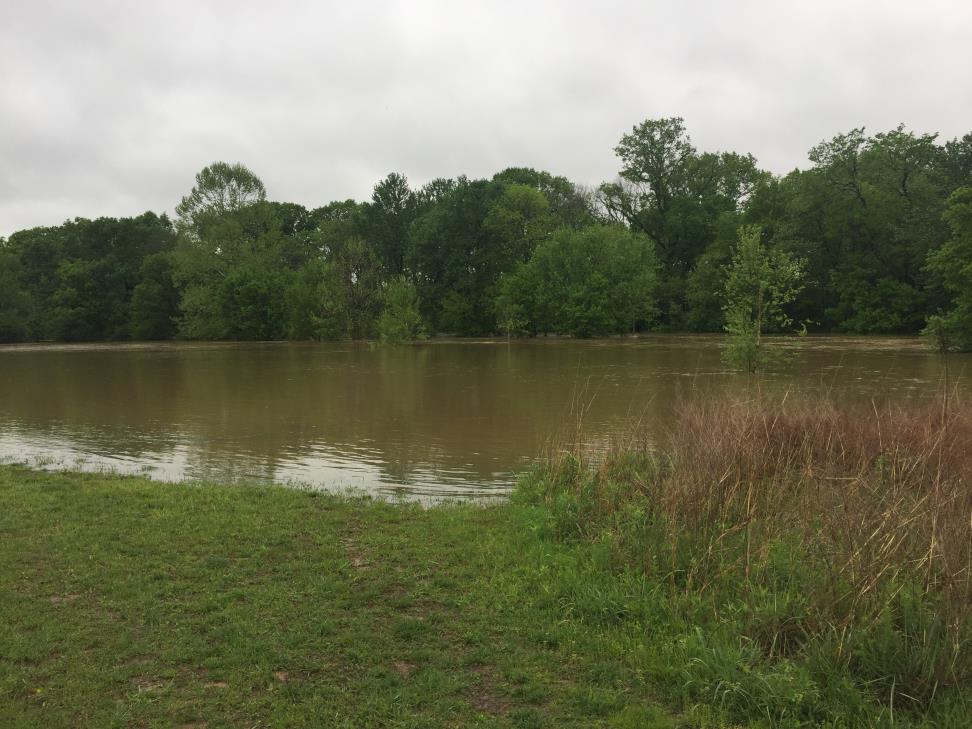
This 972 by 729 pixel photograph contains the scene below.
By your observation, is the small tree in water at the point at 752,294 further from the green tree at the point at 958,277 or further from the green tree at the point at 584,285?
the green tree at the point at 584,285

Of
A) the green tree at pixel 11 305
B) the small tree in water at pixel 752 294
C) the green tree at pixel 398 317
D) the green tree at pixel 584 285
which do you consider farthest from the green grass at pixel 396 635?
the green tree at pixel 11 305

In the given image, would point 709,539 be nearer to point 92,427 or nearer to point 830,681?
point 830,681

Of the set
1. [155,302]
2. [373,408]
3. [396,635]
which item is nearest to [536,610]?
[396,635]

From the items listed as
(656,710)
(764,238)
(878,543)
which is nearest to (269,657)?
(656,710)

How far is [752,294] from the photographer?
27.1 metres

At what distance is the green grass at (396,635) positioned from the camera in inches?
173

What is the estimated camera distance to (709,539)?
6555 millimetres

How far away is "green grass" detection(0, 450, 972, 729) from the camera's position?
4387 millimetres

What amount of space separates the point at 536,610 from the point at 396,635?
4.13 feet

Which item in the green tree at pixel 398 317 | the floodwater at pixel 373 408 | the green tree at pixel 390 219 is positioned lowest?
the floodwater at pixel 373 408

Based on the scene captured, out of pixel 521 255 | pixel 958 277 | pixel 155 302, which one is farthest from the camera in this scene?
pixel 155 302

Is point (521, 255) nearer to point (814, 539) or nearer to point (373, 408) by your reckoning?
point (373, 408)

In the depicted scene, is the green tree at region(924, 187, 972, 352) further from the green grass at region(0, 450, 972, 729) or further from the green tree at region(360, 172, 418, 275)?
the green tree at region(360, 172, 418, 275)

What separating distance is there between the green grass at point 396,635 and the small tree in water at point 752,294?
66.5 ft
